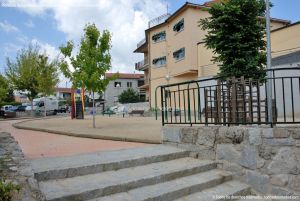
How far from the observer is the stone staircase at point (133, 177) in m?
4.21

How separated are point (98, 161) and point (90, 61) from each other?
7.50m

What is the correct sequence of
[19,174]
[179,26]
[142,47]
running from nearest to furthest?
[19,174], [179,26], [142,47]

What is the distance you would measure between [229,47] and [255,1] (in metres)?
2.33

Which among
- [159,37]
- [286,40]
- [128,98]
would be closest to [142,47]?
[159,37]

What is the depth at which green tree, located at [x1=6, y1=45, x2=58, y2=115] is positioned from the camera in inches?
1246

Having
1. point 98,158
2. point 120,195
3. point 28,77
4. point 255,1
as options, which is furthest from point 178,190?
point 28,77

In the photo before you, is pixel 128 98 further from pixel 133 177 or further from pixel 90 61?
pixel 133 177

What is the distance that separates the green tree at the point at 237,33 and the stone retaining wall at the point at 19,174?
9.63 meters

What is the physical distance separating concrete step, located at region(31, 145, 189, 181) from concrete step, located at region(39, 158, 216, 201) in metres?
0.09

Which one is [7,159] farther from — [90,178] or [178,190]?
[178,190]

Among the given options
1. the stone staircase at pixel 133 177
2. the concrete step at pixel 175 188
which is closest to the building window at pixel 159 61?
the stone staircase at pixel 133 177

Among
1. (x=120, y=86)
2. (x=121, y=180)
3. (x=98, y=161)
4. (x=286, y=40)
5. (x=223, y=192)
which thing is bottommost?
(x=223, y=192)

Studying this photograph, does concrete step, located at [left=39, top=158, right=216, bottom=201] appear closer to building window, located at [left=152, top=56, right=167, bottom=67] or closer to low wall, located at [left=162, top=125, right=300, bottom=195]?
low wall, located at [left=162, top=125, right=300, bottom=195]

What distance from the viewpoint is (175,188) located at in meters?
4.71
